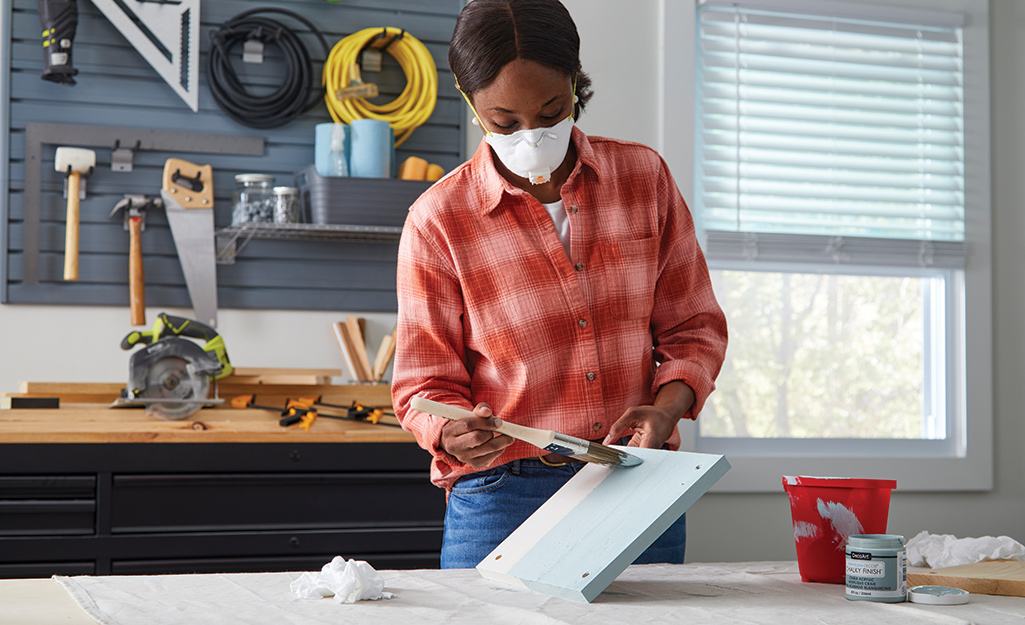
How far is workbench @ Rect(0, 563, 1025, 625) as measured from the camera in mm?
955

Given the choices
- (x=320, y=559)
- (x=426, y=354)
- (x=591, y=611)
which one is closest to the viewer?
(x=591, y=611)

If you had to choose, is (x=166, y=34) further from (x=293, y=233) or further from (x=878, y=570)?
(x=878, y=570)

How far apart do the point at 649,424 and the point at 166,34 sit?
7.13 ft

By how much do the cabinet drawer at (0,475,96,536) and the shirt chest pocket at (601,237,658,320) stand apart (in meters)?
1.47

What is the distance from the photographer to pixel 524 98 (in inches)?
54.1

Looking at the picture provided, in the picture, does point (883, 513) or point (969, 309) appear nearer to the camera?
point (883, 513)

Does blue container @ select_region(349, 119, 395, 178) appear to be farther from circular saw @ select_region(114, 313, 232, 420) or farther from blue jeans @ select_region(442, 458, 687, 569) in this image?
blue jeans @ select_region(442, 458, 687, 569)

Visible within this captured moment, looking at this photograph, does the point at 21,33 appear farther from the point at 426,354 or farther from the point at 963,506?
the point at 963,506

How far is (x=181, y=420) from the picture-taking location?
2375 mm

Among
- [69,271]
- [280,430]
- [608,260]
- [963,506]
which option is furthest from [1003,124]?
[69,271]

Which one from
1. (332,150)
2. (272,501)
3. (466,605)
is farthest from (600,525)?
(332,150)

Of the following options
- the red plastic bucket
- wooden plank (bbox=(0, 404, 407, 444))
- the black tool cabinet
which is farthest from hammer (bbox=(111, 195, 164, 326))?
the red plastic bucket

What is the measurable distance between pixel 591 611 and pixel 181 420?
166cm

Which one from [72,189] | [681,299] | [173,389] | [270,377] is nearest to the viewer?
[681,299]
